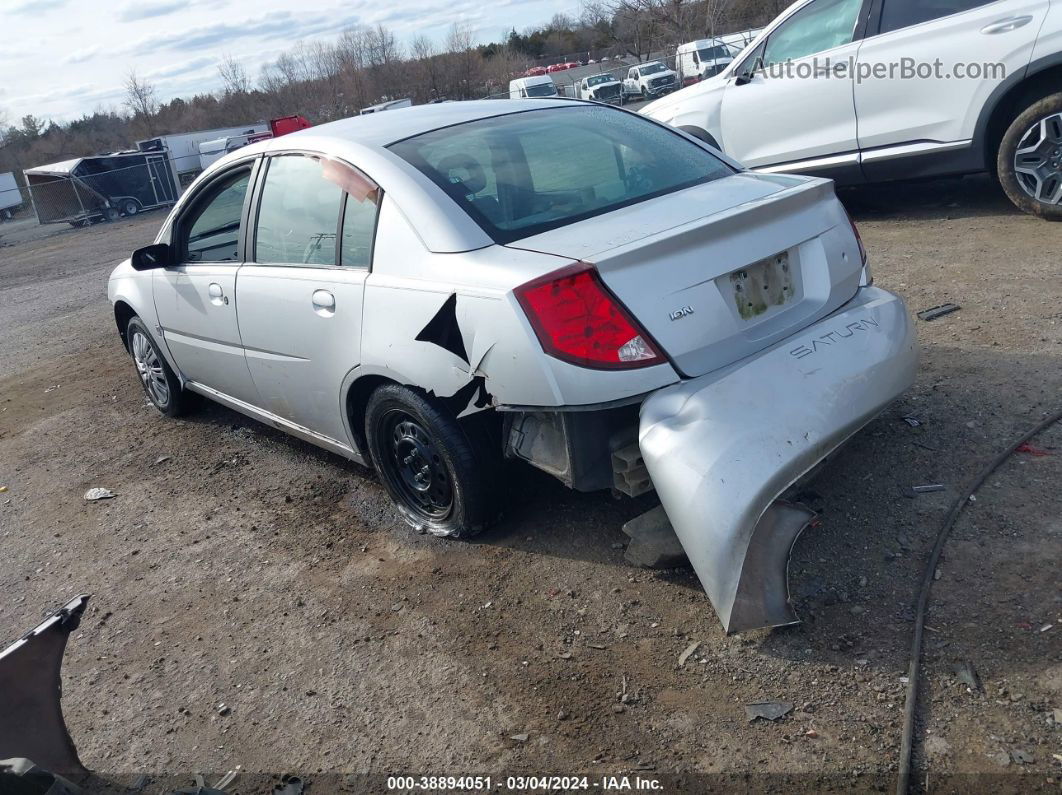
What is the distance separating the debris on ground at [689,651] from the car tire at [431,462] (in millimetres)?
1063

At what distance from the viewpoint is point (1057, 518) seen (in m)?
3.21

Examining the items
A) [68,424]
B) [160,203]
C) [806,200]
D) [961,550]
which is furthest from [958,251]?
[160,203]

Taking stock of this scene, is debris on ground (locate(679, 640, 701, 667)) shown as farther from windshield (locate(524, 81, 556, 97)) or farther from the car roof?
windshield (locate(524, 81, 556, 97))

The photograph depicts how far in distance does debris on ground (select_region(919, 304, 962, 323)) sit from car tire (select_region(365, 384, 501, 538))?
3.10 metres

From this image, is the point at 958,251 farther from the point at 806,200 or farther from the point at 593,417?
the point at 593,417

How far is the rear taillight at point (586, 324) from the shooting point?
296 centimetres

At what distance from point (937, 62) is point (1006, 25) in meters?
0.48

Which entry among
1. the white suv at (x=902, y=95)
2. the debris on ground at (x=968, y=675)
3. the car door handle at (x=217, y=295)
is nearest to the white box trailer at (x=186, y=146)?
the white suv at (x=902, y=95)

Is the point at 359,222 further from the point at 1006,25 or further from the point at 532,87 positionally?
the point at 532,87

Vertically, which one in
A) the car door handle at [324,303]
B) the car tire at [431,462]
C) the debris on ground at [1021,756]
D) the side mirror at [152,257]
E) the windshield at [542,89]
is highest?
the windshield at [542,89]

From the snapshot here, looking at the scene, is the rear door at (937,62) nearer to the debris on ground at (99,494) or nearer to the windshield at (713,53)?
the debris on ground at (99,494)

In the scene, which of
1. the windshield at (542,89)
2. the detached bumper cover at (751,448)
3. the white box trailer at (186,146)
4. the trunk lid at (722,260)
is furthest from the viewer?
the white box trailer at (186,146)

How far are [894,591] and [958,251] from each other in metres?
4.21

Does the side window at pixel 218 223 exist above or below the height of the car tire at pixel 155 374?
above
